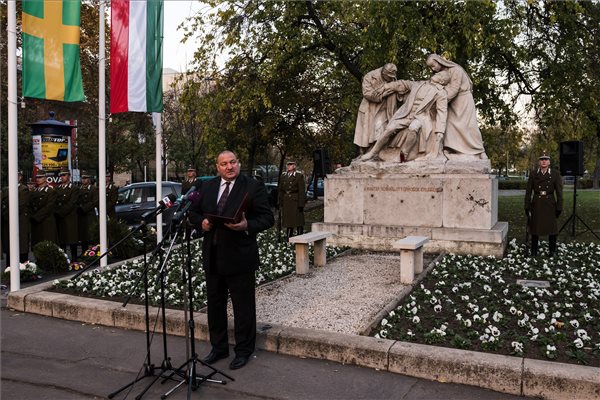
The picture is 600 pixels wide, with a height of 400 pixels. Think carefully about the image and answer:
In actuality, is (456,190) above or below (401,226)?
above

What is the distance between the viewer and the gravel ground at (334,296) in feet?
19.2

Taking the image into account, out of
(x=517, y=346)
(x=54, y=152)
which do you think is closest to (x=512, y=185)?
(x=54, y=152)

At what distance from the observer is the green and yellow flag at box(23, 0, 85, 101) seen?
7629 millimetres

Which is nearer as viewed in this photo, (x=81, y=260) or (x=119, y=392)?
(x=119, y=392)

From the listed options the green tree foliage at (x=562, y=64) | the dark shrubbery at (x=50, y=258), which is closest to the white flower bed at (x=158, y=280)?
the dark shrubbery at (x=50, y=258)

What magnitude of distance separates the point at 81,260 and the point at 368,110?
6928 millimetres

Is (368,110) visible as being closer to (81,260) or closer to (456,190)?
(456,190)

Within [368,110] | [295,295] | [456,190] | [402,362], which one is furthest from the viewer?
[368,110]

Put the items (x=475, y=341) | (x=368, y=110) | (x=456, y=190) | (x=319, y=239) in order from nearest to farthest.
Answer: (x=475, y=341), (x=319, y=239), (x=456, y=190), (x=368, y=110)

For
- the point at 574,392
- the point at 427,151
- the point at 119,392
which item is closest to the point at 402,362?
the point at 574,392

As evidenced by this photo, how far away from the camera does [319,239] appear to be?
8.91m

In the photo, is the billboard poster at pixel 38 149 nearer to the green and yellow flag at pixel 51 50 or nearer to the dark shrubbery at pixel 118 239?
the dark shrubbery at pixel 118 239

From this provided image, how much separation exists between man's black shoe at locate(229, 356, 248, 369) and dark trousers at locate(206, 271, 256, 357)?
39mm

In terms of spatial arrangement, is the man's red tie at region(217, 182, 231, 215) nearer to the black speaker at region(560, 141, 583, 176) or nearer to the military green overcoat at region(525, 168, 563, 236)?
the military green overcoat at region(525, 168, 563, 236)
